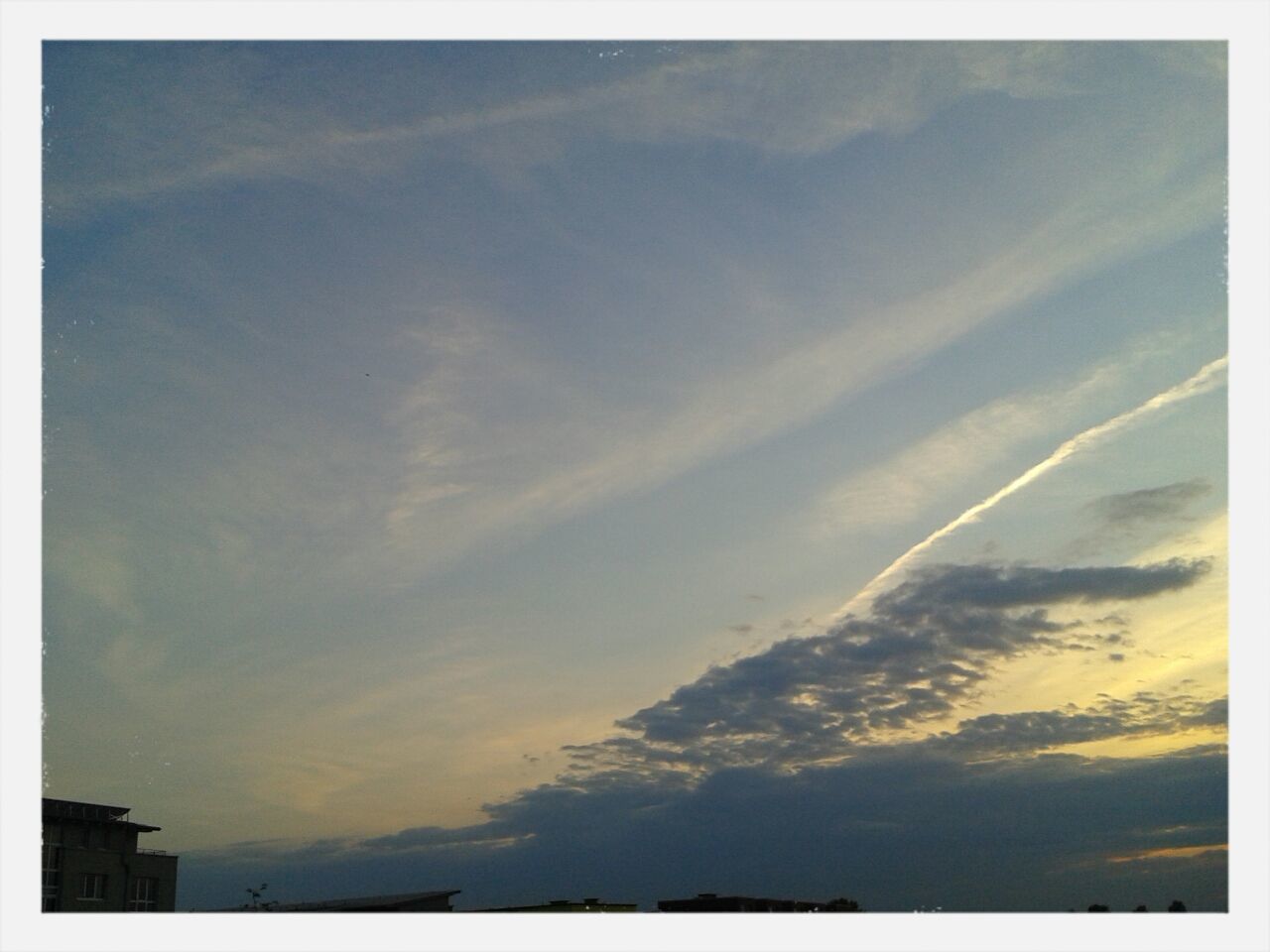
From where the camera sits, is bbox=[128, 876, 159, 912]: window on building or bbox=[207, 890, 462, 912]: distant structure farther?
bbox=[128, 876, 159, 912]: window on building

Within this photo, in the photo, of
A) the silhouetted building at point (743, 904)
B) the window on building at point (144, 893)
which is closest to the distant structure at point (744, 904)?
the silhouetted building at point (743, 904)

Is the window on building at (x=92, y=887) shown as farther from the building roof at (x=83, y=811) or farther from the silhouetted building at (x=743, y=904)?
the silhouetted building at (x=743, y=904)

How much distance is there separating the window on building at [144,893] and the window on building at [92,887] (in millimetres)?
2814

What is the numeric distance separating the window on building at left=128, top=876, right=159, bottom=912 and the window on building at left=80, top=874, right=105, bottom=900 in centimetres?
281

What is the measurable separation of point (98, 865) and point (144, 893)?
16.7ft

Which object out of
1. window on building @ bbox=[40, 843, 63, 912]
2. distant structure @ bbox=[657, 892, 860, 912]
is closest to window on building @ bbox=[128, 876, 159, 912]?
window on building @ bbox=[40, 843, 63, 912]

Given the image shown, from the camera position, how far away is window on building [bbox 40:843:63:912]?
278 feet

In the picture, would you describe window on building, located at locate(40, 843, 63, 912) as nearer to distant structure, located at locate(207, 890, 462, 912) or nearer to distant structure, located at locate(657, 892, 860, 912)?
distant structure, located at locate(207, 890, 462, 912)

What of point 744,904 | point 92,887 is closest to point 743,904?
point 744,904

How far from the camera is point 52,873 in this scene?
86.4 m

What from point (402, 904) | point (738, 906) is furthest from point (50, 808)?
point (738, 906)

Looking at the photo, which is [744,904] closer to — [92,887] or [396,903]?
[396,903]
